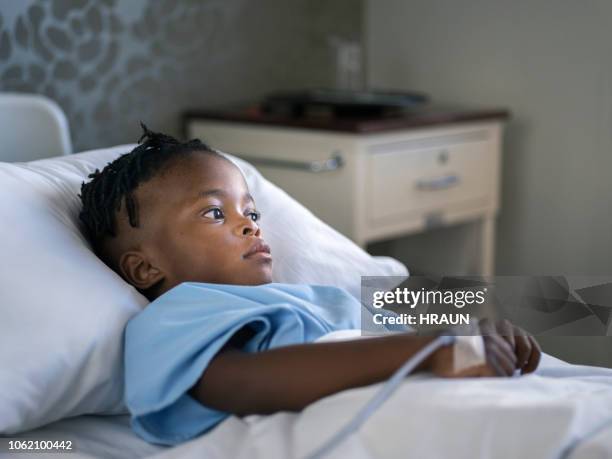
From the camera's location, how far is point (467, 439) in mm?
723

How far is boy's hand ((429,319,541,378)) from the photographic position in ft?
2.60

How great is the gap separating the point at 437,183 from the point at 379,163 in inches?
7.6

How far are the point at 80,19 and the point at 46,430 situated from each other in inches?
46.1

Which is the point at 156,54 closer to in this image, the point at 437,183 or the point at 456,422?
the point at 437,183

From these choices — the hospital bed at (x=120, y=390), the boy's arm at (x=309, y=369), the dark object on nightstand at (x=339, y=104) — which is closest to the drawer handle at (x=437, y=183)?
the dark object on nightstand at (x=339, y=104)

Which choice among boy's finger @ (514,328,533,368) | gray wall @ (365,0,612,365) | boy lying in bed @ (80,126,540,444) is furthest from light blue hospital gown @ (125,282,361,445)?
gray wall @ (365,0,612,365)

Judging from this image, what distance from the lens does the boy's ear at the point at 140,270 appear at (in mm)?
1032

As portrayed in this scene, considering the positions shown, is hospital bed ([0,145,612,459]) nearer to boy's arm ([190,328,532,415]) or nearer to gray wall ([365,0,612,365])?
boy's arm ([190,328,532,415])

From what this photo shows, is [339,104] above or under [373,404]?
above

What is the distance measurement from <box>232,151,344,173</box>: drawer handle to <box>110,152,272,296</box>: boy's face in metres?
0.84

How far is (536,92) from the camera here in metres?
2.15

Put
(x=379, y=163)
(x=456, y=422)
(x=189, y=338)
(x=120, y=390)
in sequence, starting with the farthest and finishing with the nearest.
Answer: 1. (x=379, y=163)
2. (x=120, y=390)
3. (x=189, y=338)
4. (x=456, y=422)

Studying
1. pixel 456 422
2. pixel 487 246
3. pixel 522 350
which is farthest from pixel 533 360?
pixel 487 246

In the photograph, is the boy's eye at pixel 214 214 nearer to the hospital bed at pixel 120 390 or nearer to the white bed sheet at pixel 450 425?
the hospital bed at pixel 120 390
